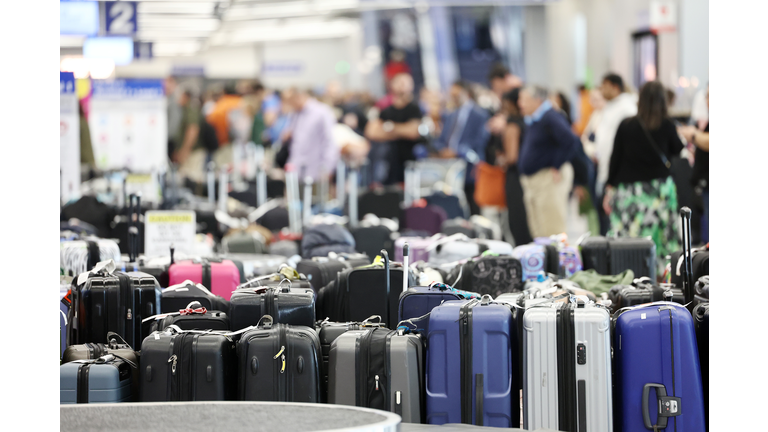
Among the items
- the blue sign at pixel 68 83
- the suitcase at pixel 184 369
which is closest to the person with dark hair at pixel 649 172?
the suitcase at pixel 184 369

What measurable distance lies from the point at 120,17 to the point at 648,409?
26.4 ft

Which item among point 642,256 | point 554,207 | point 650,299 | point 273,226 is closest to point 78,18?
point 273,226

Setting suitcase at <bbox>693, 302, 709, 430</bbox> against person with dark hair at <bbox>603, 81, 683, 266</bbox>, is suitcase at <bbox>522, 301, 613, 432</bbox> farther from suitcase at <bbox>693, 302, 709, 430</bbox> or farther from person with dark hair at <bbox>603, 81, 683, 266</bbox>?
person with dark hair at <bbox>603, 81, 683, 266</bbox>

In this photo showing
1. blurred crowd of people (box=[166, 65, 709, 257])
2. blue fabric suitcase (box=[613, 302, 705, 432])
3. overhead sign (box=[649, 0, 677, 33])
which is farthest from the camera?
overhead sign (box=[649, 0, 677, 33])

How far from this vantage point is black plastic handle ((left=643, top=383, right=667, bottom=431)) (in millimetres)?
3549

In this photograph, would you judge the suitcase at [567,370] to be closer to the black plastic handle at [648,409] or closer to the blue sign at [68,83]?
the black plastic handle at [648,409]

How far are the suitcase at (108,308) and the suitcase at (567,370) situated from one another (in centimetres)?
195

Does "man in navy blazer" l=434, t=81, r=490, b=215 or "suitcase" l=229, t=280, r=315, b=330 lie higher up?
"man in navy blazer" l=434, t=81, r=490, b=215

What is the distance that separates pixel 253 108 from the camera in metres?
16.7

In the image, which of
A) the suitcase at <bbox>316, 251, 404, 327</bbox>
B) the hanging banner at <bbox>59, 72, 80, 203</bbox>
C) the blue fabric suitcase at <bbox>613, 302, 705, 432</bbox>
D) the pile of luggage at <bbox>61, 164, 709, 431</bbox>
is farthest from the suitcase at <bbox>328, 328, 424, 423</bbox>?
the hanging banner at <bbox>59, 72, 80, 203</bbox>

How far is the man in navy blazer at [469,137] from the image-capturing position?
11.8 metres

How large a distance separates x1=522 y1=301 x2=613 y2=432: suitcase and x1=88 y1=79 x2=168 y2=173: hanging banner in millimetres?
7907
